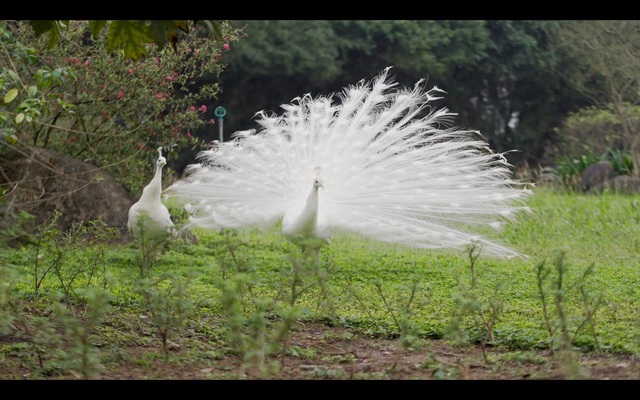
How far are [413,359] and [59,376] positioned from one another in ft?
5.01

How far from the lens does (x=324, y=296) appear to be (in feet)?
15.1

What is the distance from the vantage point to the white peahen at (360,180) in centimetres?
682

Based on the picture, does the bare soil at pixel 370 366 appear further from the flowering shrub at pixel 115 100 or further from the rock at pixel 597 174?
the rock at pixel 597 174

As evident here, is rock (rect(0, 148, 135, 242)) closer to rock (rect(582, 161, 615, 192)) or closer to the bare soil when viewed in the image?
the bare soil

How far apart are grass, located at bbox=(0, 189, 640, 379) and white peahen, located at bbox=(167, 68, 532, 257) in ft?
1.12

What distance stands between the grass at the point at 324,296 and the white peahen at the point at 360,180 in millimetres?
341

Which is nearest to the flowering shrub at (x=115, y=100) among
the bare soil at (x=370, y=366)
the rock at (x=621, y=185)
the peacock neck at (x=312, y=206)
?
the peacock neck at (x=312, y=206)

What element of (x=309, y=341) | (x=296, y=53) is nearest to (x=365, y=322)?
(x=309, y=341)

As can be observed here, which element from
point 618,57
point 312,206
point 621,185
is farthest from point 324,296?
point 618,57

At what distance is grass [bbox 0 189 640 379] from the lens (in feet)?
12.4

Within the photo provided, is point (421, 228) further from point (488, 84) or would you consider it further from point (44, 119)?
point (488, 84)

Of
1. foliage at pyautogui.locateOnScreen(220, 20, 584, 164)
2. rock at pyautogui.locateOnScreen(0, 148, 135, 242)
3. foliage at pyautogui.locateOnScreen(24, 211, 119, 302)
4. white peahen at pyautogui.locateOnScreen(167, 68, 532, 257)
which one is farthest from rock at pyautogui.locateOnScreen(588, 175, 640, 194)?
foliage at pyautogui.locateOnScreen(220, 20, 584, 164)

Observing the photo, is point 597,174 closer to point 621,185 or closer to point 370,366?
point 621,185

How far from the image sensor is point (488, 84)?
84.6 ft
